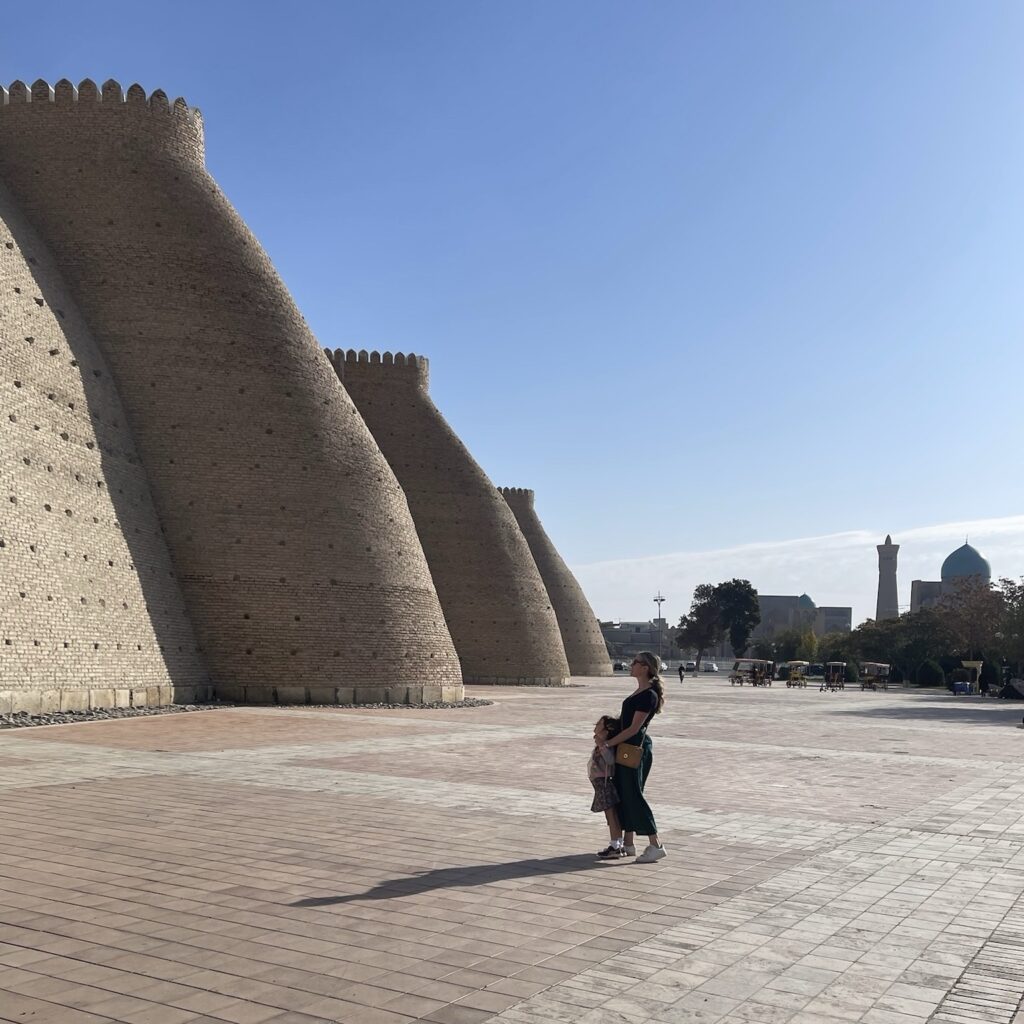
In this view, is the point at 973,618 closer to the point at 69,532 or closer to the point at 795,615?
the point at 69,532

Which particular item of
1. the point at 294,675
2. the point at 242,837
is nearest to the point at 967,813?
the point at 242,837

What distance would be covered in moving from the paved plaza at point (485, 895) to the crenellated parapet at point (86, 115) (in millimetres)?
17268

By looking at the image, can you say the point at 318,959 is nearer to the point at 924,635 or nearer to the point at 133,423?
the point at 133,423

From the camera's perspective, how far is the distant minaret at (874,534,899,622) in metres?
146

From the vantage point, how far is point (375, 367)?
1543 inches

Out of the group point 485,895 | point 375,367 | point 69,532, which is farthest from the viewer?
point 375,367

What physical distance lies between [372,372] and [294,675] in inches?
716

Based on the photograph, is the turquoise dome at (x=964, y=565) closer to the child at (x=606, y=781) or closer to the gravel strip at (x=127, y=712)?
the gravel strip at (x=127, y=712)

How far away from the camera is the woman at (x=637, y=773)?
7.12 metres

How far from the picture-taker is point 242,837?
755 cm

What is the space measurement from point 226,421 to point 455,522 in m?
16.5

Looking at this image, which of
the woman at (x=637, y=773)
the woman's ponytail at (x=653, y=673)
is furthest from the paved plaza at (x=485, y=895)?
the woman's ponytail at (x=653, y=673)

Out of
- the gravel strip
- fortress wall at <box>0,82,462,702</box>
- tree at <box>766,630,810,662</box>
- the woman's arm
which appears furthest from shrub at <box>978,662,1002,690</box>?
tree at <box>766,630,810,662</box>

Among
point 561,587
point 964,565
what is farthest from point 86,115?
point 964,565
